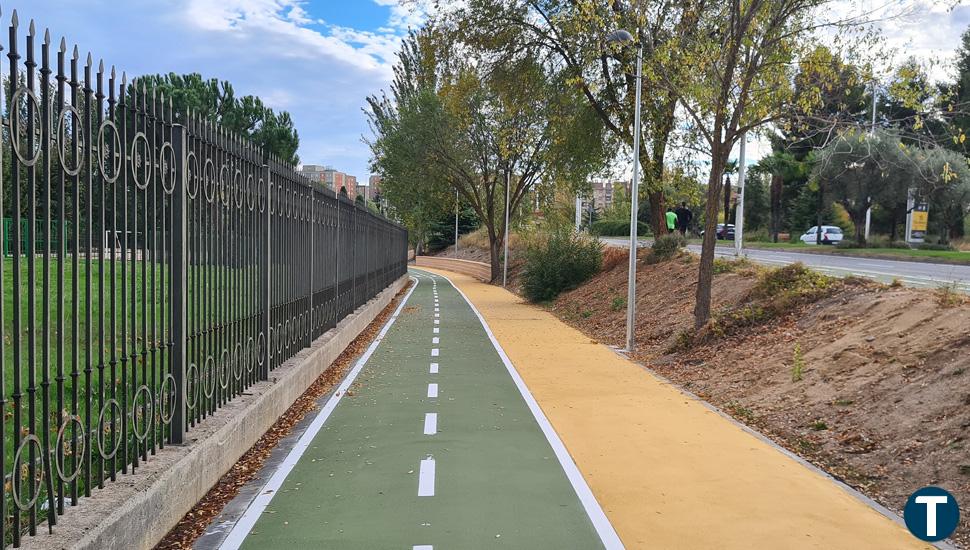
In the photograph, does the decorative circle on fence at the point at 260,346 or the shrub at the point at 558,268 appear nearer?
the decorative circle on fence at the point at 260,346

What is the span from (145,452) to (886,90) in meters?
12.2

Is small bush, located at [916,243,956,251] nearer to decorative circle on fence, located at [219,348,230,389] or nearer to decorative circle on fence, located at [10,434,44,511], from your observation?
decorative circle on fence, located at [219,348,230,389]

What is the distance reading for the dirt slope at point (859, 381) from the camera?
6.67m

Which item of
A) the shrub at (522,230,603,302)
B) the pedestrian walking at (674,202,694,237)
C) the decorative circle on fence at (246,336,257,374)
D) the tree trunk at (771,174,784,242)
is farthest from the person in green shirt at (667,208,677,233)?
the tree trunk at (771,174,784,242)

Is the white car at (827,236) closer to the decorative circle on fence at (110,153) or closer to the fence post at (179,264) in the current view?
the fence post at (179,264)

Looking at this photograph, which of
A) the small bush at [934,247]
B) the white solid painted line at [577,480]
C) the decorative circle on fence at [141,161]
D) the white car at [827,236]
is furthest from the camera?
the white car at [827,236]

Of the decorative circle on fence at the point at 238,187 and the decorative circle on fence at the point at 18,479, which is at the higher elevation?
the decorative circle on fence at the point at 238,187

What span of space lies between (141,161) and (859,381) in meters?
7.88

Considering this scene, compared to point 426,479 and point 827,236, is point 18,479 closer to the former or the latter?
point 426,479

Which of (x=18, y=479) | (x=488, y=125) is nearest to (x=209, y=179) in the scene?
(x=18, y=479)

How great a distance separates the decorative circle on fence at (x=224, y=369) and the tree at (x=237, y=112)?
35796 millimetres

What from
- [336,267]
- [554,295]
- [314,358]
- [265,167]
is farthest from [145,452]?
[554,295]

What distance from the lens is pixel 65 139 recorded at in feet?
14.0
